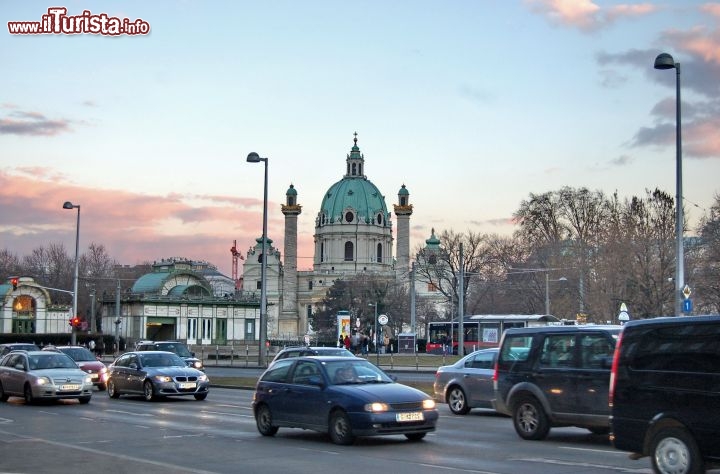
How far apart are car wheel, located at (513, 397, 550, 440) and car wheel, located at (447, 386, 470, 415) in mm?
5811

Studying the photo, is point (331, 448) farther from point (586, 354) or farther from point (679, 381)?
point (679, 381)

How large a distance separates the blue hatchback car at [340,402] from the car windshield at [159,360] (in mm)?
10804

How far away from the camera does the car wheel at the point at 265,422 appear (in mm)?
19141

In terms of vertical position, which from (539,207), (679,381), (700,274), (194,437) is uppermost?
(539,207)

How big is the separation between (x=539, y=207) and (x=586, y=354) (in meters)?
85.0

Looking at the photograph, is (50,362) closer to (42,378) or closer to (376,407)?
(42,378)

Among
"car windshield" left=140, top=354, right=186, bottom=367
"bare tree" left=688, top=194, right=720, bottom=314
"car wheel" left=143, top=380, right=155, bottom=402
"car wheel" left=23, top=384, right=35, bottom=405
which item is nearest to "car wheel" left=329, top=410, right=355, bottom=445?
"car wheel" left=143, top=380, right=155, bottom=402

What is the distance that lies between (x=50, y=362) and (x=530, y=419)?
1571 centimetres

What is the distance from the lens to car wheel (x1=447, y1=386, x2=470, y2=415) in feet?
79.3

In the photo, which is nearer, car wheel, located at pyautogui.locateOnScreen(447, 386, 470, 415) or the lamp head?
car wheel, located at pyautogui.locateOnScreen(447, 386, 470, 415)

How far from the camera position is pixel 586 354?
17.4 metres

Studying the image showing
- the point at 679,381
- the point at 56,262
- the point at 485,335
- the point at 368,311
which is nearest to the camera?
the point at 679,381

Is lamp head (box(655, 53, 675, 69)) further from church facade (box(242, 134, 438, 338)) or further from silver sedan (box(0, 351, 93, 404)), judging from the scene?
church facade (box(242, 134, 438, 338))

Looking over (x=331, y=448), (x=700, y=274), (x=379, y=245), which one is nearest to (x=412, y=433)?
(x=331, y=448)
